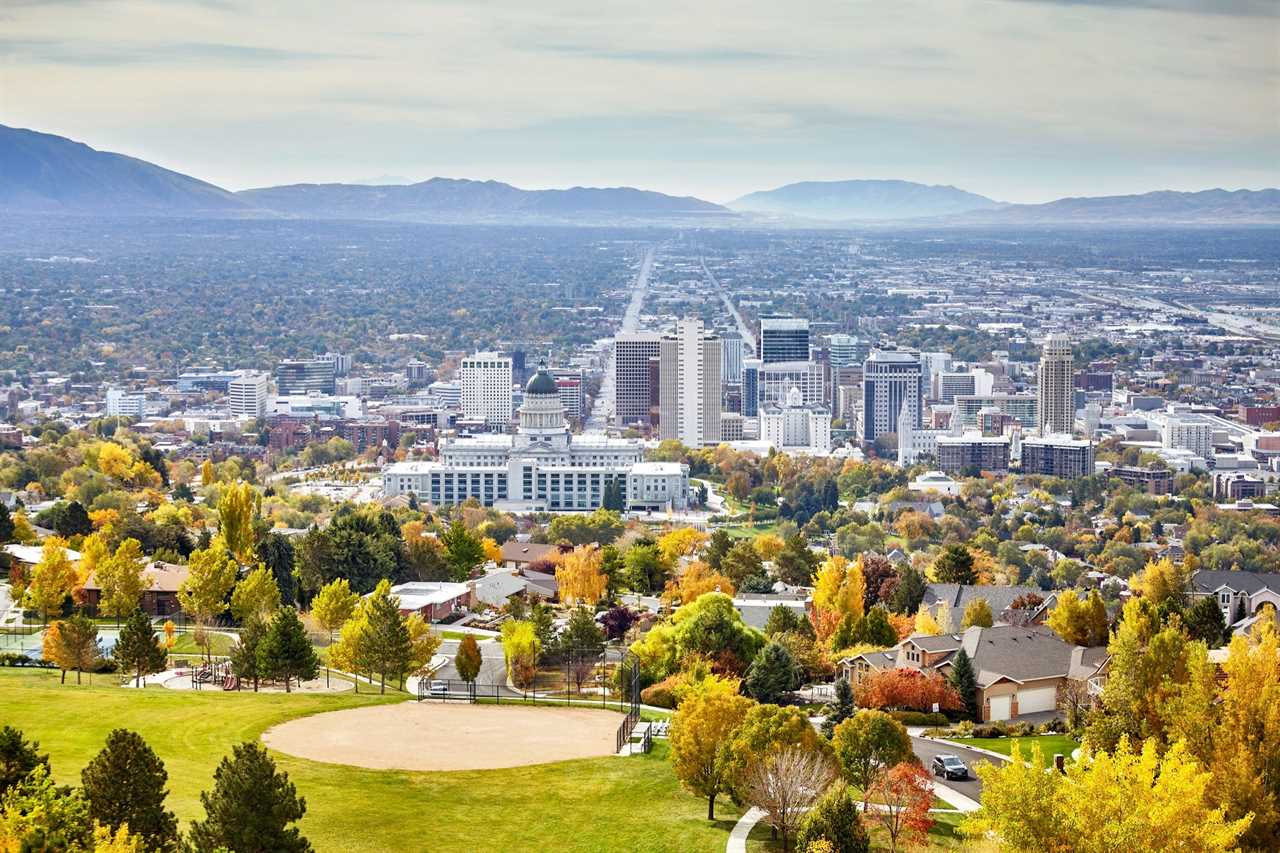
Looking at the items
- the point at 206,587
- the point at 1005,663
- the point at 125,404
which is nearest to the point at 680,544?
the point at 206,587

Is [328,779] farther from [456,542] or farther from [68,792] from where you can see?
[456,542]

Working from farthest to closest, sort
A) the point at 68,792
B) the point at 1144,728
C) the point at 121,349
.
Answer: the point at 121,349, the point at 1144,728, the point at 68,792

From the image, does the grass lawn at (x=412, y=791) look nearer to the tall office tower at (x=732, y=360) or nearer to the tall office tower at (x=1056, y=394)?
the tall office tower at (x=1056, y=394)

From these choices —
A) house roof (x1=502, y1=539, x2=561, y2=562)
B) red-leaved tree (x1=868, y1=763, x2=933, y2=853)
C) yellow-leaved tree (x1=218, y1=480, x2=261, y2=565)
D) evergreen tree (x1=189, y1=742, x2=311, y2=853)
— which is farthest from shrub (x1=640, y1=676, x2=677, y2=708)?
house roof (x1=502, y1=539, x2=561, y2=562)

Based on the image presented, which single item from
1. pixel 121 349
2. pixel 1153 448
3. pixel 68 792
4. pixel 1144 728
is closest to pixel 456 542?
pixel 1144 728

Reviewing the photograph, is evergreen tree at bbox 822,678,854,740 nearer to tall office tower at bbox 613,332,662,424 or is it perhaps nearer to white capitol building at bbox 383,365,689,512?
white capitol building at bbox 383,365,689,512

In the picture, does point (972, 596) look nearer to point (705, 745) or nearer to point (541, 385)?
point (705, 745)
